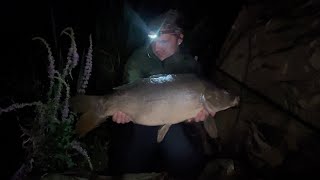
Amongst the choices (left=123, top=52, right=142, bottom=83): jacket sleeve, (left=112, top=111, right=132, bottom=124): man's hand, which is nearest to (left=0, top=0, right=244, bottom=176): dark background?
(left=123, top=52, right=142, bottom=83): jacket sleeve

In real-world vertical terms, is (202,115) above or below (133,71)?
below

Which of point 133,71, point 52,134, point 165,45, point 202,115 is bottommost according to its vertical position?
point 52,134

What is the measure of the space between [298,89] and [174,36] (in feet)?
4.43

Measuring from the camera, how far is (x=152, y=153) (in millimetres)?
4273

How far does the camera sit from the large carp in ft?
11.5

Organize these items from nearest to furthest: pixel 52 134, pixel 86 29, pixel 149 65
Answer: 1. pixel 52 134
2. pixel 149 65
3. pixel 86 29

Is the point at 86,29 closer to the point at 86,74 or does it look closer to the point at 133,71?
the point at 86,74

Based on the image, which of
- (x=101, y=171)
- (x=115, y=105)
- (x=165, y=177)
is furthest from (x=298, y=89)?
(x=101, y=171)

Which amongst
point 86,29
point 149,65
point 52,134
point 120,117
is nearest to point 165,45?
point 149,65

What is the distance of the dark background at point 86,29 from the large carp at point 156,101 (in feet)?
6.05

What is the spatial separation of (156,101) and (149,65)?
0.77 meters

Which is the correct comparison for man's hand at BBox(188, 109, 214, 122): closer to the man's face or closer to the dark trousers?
the dark trousers

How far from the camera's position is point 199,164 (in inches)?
174

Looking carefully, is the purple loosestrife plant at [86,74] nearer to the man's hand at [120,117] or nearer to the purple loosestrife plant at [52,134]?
the purple loosestrife plant at [52,134]
